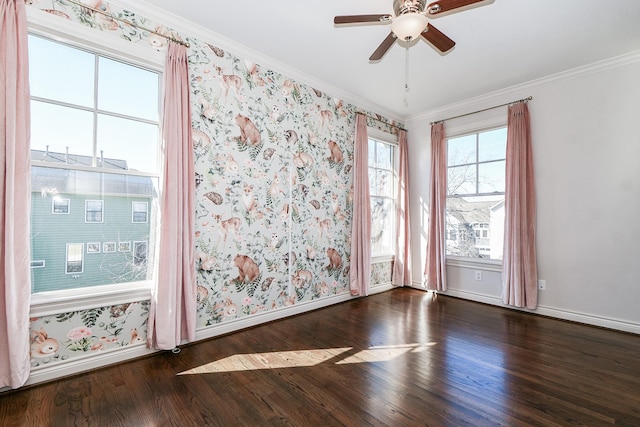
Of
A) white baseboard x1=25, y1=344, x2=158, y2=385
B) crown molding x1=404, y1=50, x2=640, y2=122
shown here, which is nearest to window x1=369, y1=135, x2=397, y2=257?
crown molding x1=404, y1=50, x2=640, y2=122

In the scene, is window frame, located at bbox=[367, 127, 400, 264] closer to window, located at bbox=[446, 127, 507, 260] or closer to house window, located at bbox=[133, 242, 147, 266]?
window, located at bbox=[446, 127, 507, 260]

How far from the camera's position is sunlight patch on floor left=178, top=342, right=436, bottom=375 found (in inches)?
87.9

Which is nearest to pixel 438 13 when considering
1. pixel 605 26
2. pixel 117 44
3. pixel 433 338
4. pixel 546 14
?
pixel 546 14

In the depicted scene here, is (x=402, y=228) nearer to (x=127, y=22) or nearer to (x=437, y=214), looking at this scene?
(x=437, y=214)

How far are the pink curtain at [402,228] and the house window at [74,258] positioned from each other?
400cm

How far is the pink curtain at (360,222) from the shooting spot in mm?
4047

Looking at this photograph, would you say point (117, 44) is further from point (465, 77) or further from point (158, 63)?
point (465, 77)

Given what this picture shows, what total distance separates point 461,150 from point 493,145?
1.42 ft

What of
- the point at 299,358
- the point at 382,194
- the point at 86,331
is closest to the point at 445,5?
the point at 299,358

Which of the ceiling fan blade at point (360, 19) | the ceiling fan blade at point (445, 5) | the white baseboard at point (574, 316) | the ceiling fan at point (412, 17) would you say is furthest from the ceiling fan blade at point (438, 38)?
the white baseboard at point (574, 316)

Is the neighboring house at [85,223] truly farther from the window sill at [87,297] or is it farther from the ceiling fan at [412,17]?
the ceiling fan at [412,17]

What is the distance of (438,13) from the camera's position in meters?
1.88

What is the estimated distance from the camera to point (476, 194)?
13.6 feet

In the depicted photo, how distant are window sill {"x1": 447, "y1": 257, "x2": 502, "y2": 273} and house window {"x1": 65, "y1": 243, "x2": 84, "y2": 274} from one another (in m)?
4.36
